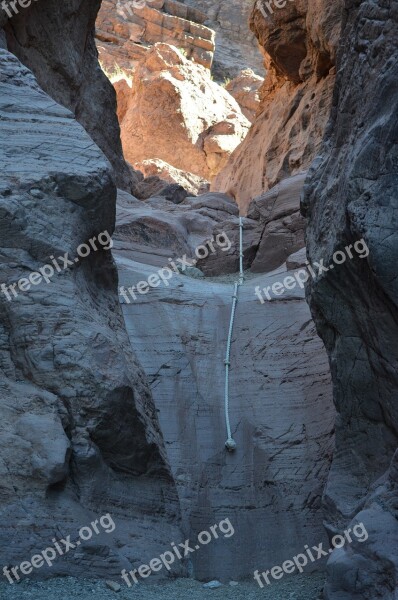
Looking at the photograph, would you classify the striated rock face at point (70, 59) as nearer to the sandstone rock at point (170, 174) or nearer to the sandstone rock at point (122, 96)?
the sandstone rock at point (170, 174)

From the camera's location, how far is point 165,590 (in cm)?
495

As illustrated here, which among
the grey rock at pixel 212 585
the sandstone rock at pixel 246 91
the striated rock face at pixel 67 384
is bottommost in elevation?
the sandstone rock at pixel 246 91

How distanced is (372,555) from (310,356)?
3.41 m

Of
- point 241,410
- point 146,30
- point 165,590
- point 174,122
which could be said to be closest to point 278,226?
point 241,410

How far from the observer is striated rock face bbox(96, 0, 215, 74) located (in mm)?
32844

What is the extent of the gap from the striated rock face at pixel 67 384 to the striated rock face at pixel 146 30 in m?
27.6

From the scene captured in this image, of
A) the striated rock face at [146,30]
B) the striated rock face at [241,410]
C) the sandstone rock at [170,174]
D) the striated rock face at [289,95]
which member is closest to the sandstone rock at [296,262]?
the striated rock face at [241,410]

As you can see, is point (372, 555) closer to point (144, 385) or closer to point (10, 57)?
point (144, 385)

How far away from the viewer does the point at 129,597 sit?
4.63 meters

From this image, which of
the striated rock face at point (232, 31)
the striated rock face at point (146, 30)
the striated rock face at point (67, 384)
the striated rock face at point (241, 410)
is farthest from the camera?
the striated rock face at point (232, 31)

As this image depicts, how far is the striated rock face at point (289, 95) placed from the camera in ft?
46.4

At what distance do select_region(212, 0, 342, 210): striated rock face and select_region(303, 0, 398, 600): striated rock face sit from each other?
27.3 feet

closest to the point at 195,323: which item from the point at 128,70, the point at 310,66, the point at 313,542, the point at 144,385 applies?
the point at 144,385

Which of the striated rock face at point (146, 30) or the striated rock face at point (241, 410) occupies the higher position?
the striated rock face at point (241, 410)
